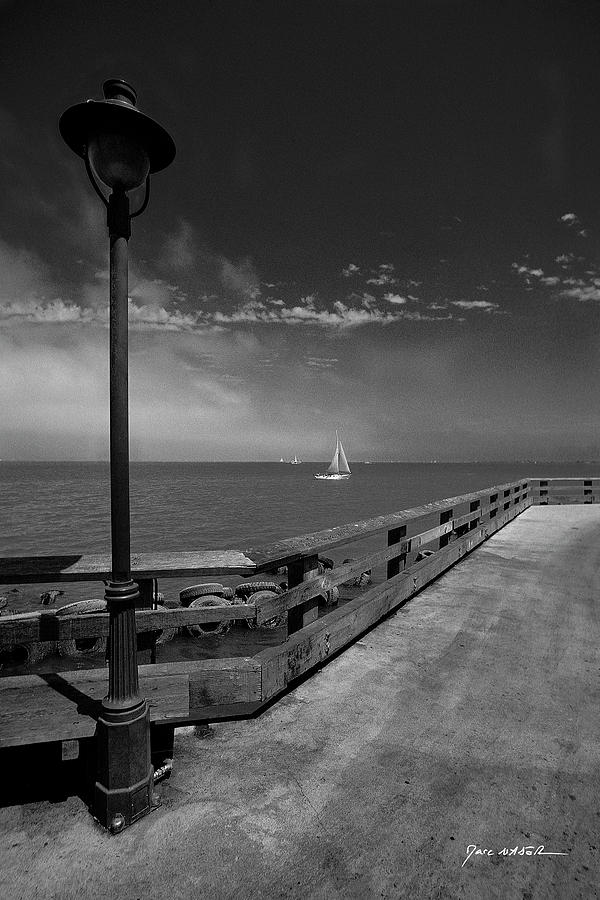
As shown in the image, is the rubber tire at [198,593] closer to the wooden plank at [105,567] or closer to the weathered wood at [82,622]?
the wooden plank at [105,567]

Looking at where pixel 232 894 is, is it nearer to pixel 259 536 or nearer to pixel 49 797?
pixel 49 797

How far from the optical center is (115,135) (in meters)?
2.68

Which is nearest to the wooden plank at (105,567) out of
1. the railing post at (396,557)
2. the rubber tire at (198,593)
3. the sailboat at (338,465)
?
the railing post at (396,557)

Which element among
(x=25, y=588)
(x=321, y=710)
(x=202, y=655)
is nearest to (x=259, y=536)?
(x=25, y=588)

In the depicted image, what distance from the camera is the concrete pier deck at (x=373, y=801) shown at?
233cm

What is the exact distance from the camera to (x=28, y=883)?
7.54 feet

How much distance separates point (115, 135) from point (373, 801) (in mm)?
3931

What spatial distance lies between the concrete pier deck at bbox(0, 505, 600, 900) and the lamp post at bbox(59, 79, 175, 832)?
0.23 m

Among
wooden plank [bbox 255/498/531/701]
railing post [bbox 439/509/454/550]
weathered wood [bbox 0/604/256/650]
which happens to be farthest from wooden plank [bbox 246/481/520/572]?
railing post [bbox 439/509/454/550]
